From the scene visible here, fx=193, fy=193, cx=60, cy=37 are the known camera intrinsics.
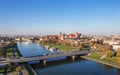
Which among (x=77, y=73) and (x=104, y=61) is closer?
(x=77, y=73)

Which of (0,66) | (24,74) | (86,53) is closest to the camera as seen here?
(24,74)

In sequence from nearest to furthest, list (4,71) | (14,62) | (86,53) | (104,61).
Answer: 1. (4,71)
2. (14,62)
3. (104,61)
4. (86,53)

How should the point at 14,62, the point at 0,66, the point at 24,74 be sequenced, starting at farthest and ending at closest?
the point at 14,62
the point at 0,66
the point at 24,74

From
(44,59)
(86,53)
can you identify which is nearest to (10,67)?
(44,59)

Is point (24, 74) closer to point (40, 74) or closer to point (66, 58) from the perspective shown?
point (40, 74)

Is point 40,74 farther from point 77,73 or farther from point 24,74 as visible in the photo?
point 77,73

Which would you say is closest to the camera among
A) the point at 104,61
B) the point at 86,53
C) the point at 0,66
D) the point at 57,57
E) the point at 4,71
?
the point at 4,71

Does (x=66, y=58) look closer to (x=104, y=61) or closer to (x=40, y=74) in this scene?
(x=104, y=61)

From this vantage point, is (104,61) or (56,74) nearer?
(56,74)

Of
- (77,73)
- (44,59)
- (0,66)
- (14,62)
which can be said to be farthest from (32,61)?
(77,73)
